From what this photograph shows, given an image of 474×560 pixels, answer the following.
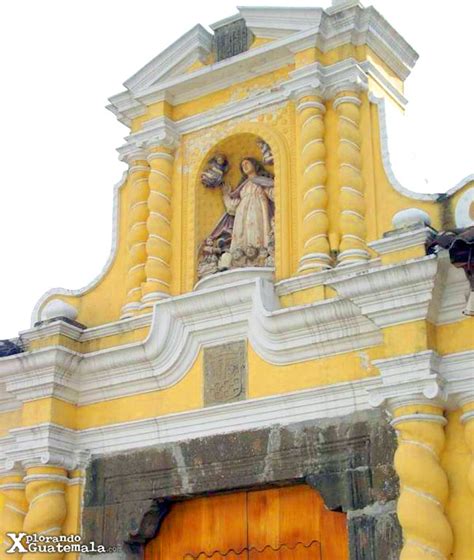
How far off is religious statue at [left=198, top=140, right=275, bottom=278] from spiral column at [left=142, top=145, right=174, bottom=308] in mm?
344

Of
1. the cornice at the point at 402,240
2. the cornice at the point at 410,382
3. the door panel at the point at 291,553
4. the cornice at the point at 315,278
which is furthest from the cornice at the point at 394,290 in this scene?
the door panel at the point at 291,553

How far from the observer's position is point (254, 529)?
9.07 metres

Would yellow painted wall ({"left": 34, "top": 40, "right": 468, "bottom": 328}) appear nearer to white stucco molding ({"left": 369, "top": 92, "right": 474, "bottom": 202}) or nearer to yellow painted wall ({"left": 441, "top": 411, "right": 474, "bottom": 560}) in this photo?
white stucco molding ({"left": 369, "top": 92, "right": 474, "bottom": 202})

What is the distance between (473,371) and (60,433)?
4.01 metres

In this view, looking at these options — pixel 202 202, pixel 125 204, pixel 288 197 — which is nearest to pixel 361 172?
pixel 288 197

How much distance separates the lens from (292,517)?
29.3ft

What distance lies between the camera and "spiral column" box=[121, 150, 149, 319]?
34.3ft

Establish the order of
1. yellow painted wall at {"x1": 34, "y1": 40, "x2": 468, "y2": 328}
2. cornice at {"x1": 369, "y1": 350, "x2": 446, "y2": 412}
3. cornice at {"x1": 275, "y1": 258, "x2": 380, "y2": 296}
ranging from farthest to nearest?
yellow painted wall at {"x1": 34, "y1": 40, "x2": 468, "y2": 328} → cornice at {"x1": 275, "y1": 258, "x2": 380, "y2": 296} → cornice at {"x1": 369, "y1": 350, "x2": 446, "y2": 412}

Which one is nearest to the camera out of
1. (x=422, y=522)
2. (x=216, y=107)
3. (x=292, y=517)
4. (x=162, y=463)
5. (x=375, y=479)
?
(x=422, y=522)

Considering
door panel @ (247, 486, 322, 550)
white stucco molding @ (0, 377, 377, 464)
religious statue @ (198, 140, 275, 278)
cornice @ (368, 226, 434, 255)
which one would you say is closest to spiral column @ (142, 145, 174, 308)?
religious statue @ (198, 140, 275, 278)

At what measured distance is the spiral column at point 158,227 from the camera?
1027 centimetres

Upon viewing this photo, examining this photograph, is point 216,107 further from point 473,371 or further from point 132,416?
point 473,371

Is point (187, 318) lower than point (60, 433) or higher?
higher

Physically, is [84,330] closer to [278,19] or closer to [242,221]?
[242,221]
